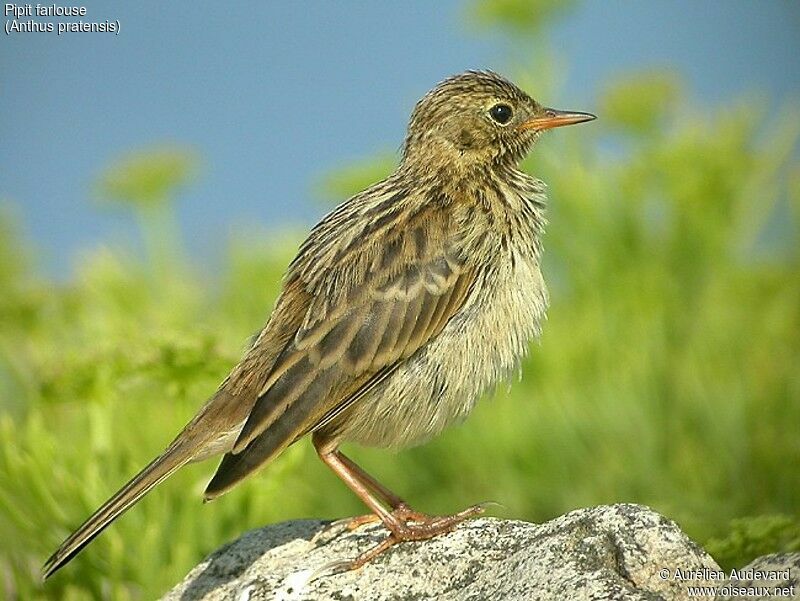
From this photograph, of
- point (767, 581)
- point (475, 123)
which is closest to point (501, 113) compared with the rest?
point (475, 123)

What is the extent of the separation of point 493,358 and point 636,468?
2465mm

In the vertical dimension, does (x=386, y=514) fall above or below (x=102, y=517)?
below

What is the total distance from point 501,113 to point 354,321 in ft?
4.88

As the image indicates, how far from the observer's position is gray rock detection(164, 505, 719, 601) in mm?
4284

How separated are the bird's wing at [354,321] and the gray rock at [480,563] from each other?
17.0 inches

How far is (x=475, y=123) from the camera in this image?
20.9 feet

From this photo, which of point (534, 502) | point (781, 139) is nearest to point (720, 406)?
point (534, 502)

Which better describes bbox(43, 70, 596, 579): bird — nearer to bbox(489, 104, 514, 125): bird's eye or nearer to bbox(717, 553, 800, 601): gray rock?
bbox(489, 104, 514, 125): bird's eye

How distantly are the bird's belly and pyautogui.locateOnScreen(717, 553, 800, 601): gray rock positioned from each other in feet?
5.53

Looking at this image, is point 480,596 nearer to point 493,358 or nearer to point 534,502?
point 493,358

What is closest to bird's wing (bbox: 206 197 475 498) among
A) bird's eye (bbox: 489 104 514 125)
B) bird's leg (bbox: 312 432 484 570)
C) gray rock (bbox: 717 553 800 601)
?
bird's leg (bbox: 312 432 484 570)

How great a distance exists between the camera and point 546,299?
5785 mm

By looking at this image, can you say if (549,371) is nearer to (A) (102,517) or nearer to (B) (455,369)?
(B) (455,369)

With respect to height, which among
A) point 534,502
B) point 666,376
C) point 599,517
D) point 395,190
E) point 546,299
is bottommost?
point 534,502
